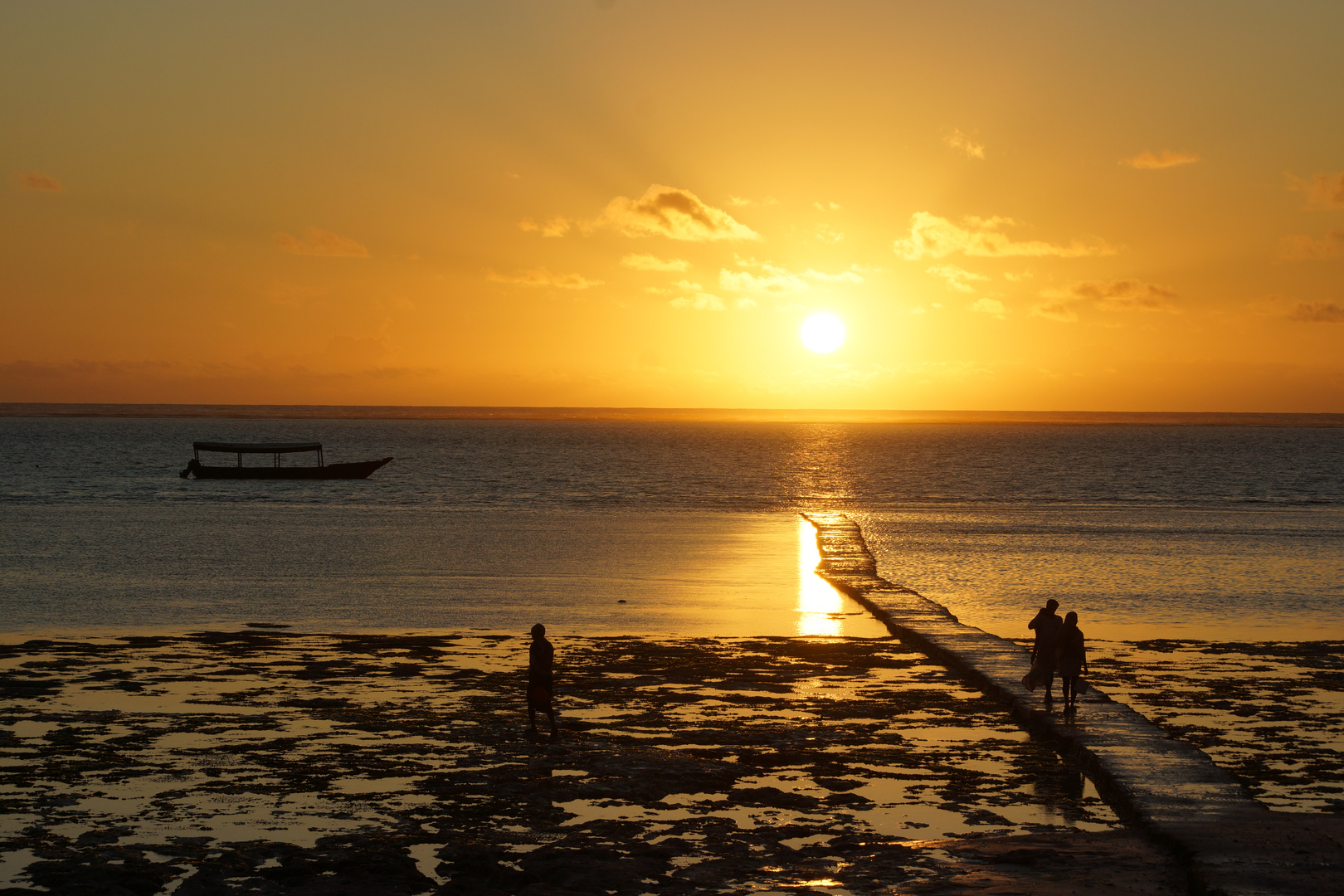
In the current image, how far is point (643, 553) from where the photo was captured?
1447 inches

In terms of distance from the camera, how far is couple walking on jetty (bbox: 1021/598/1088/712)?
14.3 metres

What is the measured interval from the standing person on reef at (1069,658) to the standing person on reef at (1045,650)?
25cm

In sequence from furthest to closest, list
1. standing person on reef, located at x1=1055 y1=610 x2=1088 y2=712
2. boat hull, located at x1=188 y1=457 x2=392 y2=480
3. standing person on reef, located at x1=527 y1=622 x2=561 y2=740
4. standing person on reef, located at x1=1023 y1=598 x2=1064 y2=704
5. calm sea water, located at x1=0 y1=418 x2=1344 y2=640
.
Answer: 1. boat hull, located at x1=188 y1=457 x2=392 y2=480
2. calm sea water, located at x1=0 y1=418 x2=1344 y2=640
3. standing person on reef, located at x1=1023 y1=598 x2=1064 y2=704
4. standing person on reef, located at x1=1055 y1=610 x2=1088 y2=712
5. standing person on reef, located at x1=527 y1=622 x2=561 y2=740

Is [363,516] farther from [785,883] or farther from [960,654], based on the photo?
[785,883]

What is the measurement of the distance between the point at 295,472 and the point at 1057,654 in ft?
243

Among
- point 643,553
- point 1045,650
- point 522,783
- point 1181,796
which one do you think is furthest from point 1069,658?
point 643,553

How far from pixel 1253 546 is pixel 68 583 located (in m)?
35.7

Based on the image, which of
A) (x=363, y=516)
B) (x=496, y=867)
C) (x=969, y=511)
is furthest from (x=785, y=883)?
(x=969, y=511)

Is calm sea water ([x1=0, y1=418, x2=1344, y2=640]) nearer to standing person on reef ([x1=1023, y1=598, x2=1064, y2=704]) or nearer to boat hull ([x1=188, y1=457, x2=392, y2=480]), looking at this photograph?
boat hull ([x1=188, y1=457, x2=392, y2=480])

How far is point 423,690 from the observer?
16.1m

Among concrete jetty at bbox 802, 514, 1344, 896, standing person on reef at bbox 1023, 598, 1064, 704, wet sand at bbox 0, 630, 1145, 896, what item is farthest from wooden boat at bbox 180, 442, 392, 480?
standing person on reef at bbox 1023, 598, 1064, 704

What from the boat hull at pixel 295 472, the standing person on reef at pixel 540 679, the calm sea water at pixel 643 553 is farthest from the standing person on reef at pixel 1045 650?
the boat hull at pixel 295 472

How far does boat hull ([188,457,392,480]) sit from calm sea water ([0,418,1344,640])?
7.33 ft

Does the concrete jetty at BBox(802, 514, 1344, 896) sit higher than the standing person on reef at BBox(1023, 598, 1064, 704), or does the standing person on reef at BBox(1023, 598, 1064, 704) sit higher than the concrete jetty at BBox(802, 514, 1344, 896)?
the standing person on reef at BBox(1023, 598, 1064, 704)
